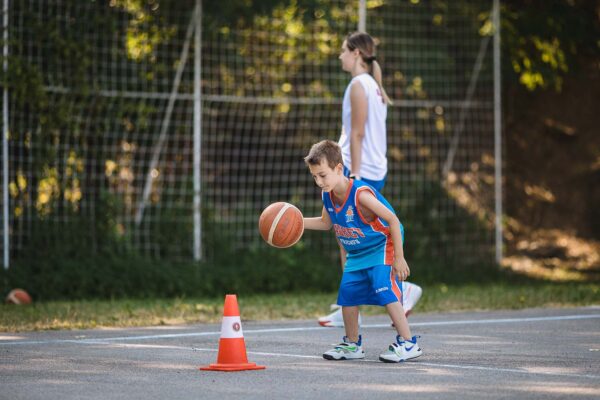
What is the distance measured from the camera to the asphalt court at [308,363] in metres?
5.14

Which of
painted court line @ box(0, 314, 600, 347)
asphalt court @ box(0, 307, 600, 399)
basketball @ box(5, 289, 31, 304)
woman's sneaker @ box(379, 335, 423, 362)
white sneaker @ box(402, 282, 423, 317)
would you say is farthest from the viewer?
basketball @ box(5, 289, 31, 304)

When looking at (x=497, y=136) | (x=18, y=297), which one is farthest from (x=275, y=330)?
(x=497, y=136)

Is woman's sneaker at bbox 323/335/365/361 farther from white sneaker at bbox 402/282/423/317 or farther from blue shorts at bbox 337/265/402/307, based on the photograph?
white sneaker at bbox 402/282/423/317

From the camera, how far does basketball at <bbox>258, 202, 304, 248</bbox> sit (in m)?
6.71

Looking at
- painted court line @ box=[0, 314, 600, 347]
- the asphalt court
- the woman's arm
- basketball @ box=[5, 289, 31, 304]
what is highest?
the woman's arm

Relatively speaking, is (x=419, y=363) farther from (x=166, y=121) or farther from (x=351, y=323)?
(x=166, y=121)

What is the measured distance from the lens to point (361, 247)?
21.3 ft

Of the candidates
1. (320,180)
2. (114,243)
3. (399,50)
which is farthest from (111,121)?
(320,180)

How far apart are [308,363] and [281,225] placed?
95cm

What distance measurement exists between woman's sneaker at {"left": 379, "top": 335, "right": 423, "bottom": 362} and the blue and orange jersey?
50 cm

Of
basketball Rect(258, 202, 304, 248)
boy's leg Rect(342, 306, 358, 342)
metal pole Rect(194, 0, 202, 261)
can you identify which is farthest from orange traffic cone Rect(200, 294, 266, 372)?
metal pole Rect(194, 0, 202, 261)

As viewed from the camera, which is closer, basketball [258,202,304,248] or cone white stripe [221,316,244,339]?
cone white stripe [221,316,244,339]

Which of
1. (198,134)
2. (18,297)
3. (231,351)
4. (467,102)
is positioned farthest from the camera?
(467,102)

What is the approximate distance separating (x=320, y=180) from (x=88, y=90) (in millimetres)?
6090
